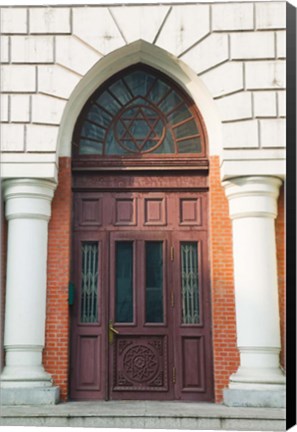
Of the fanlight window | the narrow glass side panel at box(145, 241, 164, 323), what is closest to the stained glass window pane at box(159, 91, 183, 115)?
the fanlight window

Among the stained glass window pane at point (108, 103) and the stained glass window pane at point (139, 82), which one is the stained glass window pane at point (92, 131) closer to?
the stained glass window pane at point (108, 103)

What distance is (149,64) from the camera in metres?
9.62

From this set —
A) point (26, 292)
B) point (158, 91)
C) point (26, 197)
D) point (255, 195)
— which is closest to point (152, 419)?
point (26, 292)

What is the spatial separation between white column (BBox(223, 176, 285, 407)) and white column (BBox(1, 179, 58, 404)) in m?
2.38

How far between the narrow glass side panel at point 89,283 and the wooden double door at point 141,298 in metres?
0.01

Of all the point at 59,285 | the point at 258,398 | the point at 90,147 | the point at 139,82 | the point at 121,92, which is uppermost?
the point at 139,82

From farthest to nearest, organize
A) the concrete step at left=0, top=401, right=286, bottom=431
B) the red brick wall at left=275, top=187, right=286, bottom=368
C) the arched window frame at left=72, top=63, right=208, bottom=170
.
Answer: the arched window frame at left=72, top=63, right=208, bottom=170
the red brick wall at left=275, top=187, right=286, bottom=368
the concrete step at left=0, top=401, right=286, bottom=431

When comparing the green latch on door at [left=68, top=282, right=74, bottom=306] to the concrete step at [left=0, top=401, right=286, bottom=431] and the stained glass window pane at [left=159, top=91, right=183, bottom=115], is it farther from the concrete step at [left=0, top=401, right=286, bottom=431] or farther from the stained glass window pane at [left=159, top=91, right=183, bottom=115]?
the stained glass window pane at [left=159, top=91, right=183, bottom=115]

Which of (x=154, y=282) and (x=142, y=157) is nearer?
(x=154, y=282)

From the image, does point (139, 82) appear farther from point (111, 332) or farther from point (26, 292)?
point (111, 332)

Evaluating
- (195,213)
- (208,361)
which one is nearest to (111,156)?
(195,213)

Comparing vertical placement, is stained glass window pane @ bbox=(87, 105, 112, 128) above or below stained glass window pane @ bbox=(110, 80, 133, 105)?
below

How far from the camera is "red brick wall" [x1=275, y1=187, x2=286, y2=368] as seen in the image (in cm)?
890

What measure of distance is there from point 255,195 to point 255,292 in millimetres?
1241
